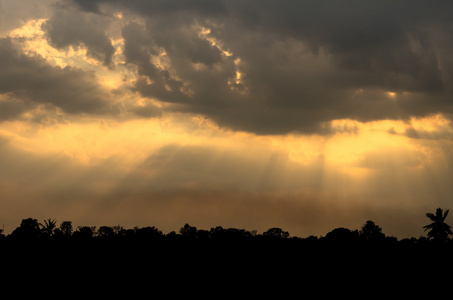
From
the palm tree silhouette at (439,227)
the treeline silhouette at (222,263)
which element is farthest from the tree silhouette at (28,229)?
the palm tree silhouette at (439,227)

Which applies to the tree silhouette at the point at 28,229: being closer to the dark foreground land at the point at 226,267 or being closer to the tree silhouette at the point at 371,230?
the dark foreground land at the point at 226,267

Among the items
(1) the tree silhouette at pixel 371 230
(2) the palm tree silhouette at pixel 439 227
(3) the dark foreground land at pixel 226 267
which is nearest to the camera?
(3) the dark foreground land at pixel 226 267

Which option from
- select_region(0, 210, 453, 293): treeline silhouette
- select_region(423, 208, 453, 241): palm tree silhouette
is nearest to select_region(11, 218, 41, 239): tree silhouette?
select_region(0, 210, 453, 293): treeline silhouette

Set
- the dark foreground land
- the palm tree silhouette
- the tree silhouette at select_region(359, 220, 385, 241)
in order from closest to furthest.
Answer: the dark foreground land → the palm tree silhouette → the tree silhouette at select_region(359, 220, 385, 241)

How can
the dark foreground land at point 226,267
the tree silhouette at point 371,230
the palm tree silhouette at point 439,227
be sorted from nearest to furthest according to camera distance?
the dark foreground land at point 226,267, the palm tree silhouette at point 439,227, the tree silhouette at point 371,230

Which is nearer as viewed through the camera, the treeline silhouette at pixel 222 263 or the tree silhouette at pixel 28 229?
the treeline silhouette at pixel 222 263

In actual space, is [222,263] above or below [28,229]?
below

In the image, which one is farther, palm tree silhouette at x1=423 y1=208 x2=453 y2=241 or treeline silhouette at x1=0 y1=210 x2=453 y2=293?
palm tree silhouette at x1=423 y1=208 x2=453 y2=241

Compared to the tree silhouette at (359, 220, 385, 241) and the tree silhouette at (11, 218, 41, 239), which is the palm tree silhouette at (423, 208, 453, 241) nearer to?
the tree silhouette at (359, 220, 385, 241)

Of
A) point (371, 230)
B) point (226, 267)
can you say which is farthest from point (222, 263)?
point (371, 230)

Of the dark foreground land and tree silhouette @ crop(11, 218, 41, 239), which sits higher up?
tree silhouette @ crop(11, 218, 41, 239)

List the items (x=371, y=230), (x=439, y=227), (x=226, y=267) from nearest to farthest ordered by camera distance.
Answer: (x=226, y=267), (x=439, y=227), (x=371, y=230)

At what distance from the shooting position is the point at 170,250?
346ft

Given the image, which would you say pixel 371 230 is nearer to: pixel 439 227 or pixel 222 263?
pixel 439 227
